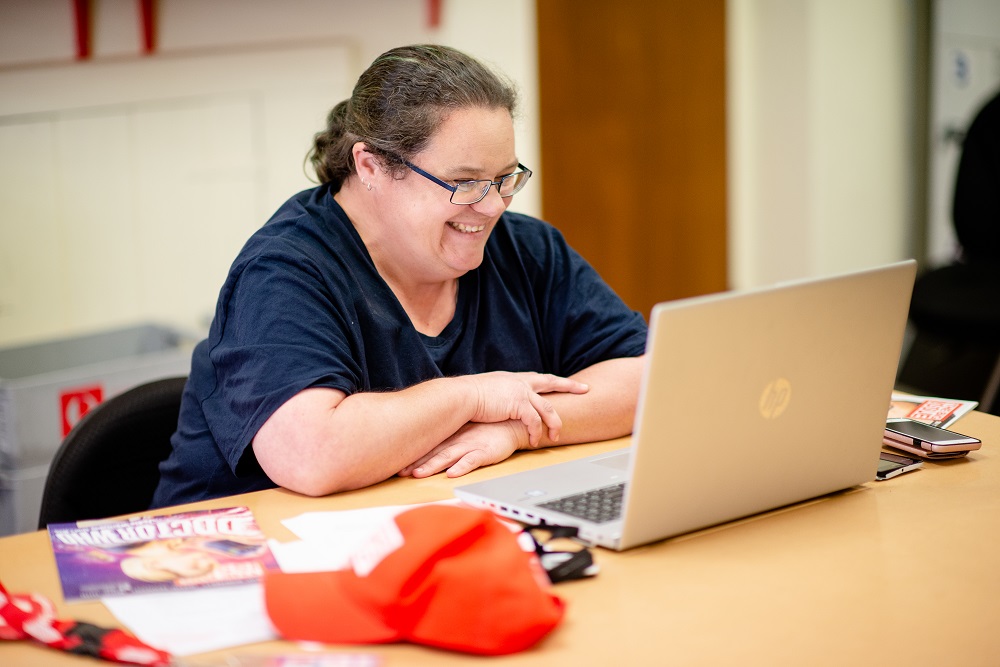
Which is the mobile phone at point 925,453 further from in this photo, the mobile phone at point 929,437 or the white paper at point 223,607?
the white paper at point 223,607

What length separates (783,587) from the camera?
956 mm

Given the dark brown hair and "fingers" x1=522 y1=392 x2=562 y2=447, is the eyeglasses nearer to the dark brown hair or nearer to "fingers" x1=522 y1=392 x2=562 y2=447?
the dark brown hair

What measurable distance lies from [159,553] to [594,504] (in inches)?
17.9

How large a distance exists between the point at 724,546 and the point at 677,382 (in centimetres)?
21

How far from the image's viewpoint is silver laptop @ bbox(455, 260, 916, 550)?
37.4 inches

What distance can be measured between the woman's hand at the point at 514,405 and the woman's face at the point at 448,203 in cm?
22

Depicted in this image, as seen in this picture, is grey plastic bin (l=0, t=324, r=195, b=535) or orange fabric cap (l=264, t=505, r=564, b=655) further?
grey plastic bin (l=0, t=324, r=195, b=535)

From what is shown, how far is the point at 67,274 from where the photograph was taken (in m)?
2.63

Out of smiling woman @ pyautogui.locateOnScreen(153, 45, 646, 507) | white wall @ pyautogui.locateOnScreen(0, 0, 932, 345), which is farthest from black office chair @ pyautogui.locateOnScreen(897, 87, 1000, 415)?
smiling woman @ pyautogui.locateOnScreen(153, 45, 646, 507)

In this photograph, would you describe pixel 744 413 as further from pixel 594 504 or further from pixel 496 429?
pixel 496 429

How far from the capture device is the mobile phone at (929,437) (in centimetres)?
130

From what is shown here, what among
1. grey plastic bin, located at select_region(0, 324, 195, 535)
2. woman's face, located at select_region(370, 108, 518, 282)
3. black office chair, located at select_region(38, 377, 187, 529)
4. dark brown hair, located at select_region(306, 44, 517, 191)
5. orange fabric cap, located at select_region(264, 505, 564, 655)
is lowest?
grey plastic bin, located at select_region(0, 324, 195, 535)

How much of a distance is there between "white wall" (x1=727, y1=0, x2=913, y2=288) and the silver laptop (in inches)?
114

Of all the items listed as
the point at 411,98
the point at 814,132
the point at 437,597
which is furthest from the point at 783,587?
the point at 814,132
